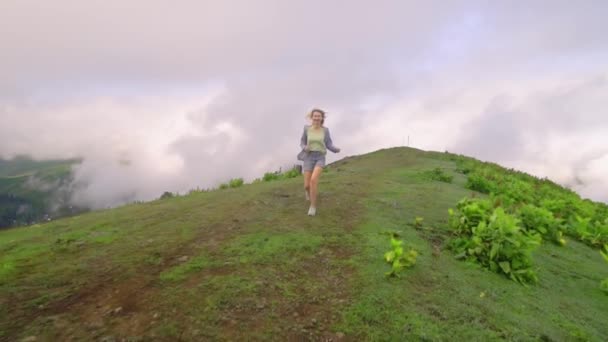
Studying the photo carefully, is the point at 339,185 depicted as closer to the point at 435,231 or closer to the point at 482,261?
the point at 435,231

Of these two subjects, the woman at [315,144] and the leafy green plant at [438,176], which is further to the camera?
the leafy green plant at [438,176]

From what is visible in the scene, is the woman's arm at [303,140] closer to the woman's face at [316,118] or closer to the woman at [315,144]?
the woman at [315,144]

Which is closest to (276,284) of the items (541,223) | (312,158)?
(312,158)

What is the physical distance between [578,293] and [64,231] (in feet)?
34.4

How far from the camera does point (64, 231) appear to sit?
30.7 ft

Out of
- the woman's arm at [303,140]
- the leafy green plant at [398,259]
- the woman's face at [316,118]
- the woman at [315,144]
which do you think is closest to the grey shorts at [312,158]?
the woman at [315,144]

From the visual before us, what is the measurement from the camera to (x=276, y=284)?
6.04 metres

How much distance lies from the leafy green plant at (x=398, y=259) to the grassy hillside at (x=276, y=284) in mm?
116

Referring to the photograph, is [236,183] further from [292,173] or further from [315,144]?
[315,144]

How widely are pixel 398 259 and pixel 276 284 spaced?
199cm

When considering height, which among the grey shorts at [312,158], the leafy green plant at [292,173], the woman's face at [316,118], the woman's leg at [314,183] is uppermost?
the woman's face at [316,118]

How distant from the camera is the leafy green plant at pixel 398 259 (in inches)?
252

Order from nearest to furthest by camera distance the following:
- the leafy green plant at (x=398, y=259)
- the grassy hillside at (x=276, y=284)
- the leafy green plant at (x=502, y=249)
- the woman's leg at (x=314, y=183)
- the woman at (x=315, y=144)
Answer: the grassy hillside at (x=276, y=284)
the leafy green plant at (x=398, y=259)
the leafy green plant at (x=502, y=249)
the woman's leg at (x=314, y=183)
the woman at (x=315, y=144)

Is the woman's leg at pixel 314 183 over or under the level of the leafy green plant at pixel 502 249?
over
